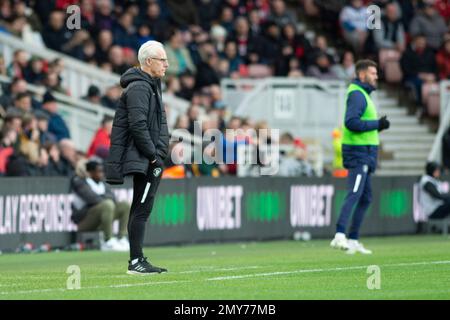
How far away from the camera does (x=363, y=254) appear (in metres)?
18.5

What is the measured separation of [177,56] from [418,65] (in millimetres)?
6056

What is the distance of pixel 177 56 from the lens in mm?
29812

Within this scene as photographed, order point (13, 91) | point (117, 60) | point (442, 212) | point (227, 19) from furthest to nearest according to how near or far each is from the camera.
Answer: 1. point (227, 19)
2. point (117, 60)
3. point (442, 212)
4. point (13, 91)

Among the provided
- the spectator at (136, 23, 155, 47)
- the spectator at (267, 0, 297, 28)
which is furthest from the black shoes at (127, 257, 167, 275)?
the spectator at (267, 0, 297, 28)

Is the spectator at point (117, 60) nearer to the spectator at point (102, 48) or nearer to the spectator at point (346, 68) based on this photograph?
the spectator at point (102, 48)

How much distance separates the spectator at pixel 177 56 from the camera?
29453 mm

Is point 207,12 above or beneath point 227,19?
above

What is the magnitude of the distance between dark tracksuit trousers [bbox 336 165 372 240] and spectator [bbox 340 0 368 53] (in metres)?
15.2

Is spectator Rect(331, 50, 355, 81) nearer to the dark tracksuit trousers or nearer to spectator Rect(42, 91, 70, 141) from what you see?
spectator Rect(42, 91, 70, 141)

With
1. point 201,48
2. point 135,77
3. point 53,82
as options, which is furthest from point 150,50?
point 201,48

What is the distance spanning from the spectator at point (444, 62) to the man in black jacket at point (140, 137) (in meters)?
19.7

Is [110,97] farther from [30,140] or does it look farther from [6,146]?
[6,146]

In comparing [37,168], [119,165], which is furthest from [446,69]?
[119,165]

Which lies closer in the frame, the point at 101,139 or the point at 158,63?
the point at 158,63
